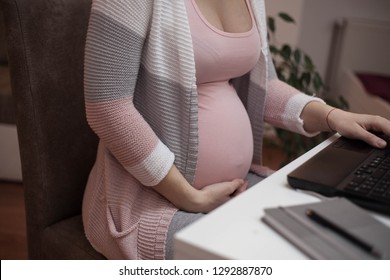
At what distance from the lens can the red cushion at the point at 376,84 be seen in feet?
8.04

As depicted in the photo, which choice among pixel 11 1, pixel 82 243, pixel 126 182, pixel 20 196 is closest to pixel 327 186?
pixel 126 182

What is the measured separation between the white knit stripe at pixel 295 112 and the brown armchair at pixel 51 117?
44 centimetres

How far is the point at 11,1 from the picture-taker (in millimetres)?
831

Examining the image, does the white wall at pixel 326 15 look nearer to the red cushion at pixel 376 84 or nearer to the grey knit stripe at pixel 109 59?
the red cushion at pixel 376 84

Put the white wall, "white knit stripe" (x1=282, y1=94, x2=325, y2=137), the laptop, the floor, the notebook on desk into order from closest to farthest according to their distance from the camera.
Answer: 1. the notebook on desk
2. the laptop
3. "white knit stripe" (x1=282, y1=94, x2=325, y2=137)
4. the floor
5. the white wall

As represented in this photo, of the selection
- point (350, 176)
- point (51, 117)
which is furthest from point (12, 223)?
point (350, 176)

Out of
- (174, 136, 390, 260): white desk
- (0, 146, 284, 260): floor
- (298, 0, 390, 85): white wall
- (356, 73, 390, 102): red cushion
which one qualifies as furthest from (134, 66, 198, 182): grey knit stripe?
(298, 0, 390, 85): white wall

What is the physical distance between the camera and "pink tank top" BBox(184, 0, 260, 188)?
0.83m

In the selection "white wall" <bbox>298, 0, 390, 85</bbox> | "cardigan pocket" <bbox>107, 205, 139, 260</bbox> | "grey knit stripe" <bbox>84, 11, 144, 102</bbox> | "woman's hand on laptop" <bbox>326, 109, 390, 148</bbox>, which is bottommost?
"white wall" <bbox>298, 0, 390, 85</bbox>

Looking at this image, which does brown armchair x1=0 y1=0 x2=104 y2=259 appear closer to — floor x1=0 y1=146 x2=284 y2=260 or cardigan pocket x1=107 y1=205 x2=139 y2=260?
cardigan pocket x1=107 y1=205 x2=139 y2=260

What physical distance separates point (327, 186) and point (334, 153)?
0.52 ft

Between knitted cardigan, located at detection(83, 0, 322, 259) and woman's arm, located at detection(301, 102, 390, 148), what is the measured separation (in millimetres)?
307

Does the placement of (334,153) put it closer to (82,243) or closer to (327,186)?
(327,186)

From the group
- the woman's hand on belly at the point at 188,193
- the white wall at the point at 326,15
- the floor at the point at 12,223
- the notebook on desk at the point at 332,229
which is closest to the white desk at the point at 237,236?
the notebook on desk at the point at 332,229
